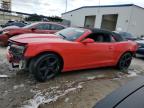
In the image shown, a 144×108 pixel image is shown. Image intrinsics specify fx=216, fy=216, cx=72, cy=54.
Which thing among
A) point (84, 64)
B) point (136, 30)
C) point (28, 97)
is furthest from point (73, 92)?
point (136, 30)

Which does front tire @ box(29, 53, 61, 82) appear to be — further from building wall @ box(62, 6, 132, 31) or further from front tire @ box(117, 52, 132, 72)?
building wall @ box(62, 6, 132, 31)

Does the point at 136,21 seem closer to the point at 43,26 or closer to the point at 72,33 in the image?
the point at 43,26

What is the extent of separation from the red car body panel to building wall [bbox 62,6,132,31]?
69.3 feet

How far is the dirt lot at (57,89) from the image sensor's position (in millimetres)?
4160

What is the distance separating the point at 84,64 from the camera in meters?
6.07

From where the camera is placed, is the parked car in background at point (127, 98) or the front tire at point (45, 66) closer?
the parked car in background at point (127, 98)

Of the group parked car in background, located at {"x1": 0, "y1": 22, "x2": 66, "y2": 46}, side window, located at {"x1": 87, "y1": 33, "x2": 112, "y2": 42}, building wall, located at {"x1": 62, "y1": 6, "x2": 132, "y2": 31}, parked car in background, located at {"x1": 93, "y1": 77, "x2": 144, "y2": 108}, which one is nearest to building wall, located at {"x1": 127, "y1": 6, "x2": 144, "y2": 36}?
building wall, located at {"x1": 62, "y1": 6, "x2": 132, "y2": 31}

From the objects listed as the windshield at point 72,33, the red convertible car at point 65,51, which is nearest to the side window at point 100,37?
the red convertible car at point 65,51

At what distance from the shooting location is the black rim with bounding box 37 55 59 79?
16.9 ft

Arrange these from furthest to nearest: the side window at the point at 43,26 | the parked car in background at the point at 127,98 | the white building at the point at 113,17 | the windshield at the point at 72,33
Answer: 1. the white building at the point at 113,17
2. the side window at the point at 43,26
3. the windshield at the point at 72,33
4. the parked car in background at the point at 127,98

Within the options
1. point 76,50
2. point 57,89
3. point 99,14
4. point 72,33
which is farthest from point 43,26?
point 99,14

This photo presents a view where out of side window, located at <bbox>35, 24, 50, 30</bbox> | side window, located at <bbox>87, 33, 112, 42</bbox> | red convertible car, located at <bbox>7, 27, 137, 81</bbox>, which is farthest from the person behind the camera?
side window, located at <bbox>35, 24, 50, 30</bbox>

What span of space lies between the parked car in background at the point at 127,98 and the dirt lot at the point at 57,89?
201 centimetres

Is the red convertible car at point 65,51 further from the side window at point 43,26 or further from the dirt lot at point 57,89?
the side window at point 43,26
